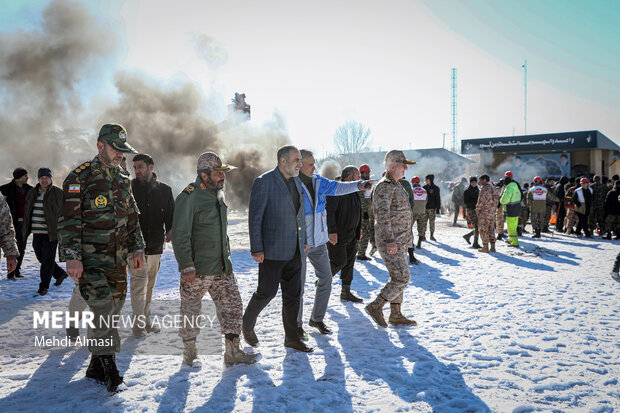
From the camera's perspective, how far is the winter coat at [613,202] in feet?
34.8

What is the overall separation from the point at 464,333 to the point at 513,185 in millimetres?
6853

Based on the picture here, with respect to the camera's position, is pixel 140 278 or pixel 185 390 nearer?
pixel 185 390

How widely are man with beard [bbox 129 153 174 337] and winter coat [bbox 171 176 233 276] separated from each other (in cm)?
98

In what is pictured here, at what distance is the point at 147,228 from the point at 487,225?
786 cm

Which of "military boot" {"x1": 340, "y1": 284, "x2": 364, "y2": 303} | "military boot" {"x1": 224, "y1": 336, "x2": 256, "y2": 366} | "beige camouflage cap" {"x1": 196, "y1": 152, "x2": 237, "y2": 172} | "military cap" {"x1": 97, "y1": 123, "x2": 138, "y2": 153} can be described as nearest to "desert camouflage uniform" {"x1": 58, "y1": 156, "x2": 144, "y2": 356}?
"military cap" {"x1": 97, "y1": 123, "x2": 138, "y2": 153}

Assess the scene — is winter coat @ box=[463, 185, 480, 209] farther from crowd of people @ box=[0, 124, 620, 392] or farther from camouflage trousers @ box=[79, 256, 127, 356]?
camouflage trousers @ box=[79, 256, 127, 356]

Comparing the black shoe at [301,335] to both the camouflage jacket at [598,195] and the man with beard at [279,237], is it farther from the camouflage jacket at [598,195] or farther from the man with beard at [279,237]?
the camouflage jacket at [598,195]

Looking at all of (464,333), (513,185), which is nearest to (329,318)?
(464,333)

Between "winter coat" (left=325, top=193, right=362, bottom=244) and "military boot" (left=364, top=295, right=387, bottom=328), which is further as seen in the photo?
"winter coat" (left=325, top=193, right=362, bottom=244)

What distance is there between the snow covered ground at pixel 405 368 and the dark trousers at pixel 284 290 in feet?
1.00

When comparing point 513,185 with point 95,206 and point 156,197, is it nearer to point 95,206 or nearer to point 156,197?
point 156,197

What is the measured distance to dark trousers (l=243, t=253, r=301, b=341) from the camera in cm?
349

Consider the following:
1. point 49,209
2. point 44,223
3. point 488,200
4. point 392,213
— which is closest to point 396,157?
point 392,213

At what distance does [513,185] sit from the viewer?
969 cm
